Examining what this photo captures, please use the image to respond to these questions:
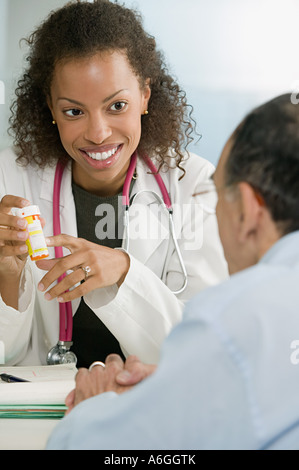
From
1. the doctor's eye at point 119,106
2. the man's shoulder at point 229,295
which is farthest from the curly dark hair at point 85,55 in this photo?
the man's shoulder at point 229,295

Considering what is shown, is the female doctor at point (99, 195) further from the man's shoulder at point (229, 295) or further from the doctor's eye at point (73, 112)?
the man's shoulder at point (229, 295)

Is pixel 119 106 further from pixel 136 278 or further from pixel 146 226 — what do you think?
pixel 136 278

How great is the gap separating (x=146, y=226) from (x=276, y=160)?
99cm

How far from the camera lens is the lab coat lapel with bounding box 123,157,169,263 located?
172cm

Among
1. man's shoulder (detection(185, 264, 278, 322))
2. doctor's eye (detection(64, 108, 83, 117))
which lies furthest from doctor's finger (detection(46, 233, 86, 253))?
man's shoulder (detection(185, 264, 278, 322))

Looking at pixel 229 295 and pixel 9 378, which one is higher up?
pixel 229 295

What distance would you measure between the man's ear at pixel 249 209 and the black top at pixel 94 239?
0.96 metres

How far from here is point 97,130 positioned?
1593 mm

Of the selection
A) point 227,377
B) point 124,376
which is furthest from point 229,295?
point 124,376

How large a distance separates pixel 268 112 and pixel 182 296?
0.94m

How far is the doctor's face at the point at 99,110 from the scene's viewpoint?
5.16 ft

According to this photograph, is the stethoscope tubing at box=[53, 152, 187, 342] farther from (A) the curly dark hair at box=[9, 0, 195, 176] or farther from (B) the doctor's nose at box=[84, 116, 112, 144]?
(B) the doctor's nose at box=[84, 116, 112, 144]
